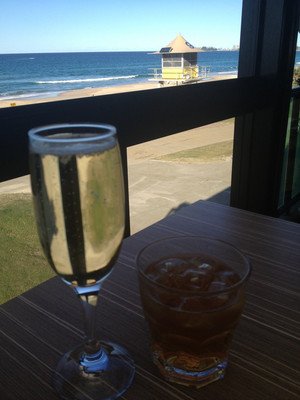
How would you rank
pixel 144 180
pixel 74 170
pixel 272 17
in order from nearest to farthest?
pixel 74 170, pixel 272 17, pixel 144 180

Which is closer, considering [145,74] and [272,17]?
[272,17]

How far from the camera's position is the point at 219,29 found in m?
25.0

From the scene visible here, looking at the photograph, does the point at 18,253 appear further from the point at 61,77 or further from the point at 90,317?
the point at 61,77

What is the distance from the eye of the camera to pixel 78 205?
27 centimetres

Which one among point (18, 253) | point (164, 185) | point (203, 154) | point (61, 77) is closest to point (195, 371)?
point (18, 253)

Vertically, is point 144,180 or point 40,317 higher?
point 40,317

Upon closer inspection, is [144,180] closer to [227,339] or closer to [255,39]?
[255,39]

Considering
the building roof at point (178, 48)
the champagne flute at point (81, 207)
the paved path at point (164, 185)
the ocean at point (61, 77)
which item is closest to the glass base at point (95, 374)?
the champagne flute at point (81, 207)

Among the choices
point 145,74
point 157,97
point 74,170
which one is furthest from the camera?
point 145,74

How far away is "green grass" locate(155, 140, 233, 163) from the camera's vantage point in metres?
5.52

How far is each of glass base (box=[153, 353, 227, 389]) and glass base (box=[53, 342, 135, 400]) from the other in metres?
0.04

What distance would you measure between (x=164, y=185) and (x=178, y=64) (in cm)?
1927

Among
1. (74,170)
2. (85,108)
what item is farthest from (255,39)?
(74,170)

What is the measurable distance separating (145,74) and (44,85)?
315 inches
